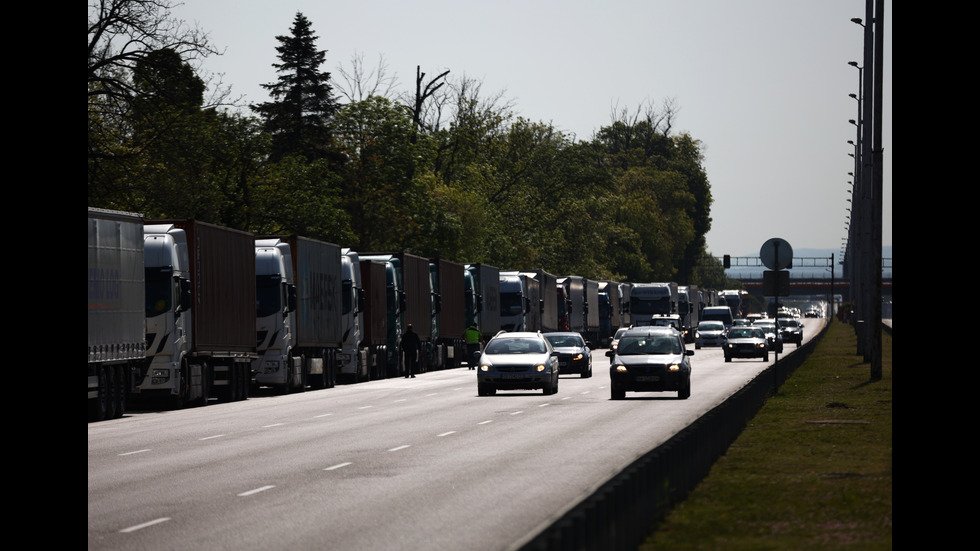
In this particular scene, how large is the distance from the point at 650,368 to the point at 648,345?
1355mm

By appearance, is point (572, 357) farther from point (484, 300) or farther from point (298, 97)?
point (298, 97)

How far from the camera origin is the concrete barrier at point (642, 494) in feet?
29.2

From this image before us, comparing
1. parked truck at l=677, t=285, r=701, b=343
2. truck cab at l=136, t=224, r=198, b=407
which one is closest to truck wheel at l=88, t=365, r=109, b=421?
truck cab at l=136, t=224, r=198, b=407

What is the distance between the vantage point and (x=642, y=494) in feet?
39.5

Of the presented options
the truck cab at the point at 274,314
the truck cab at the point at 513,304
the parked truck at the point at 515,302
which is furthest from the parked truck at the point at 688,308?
the truck cab at the point at 274,314

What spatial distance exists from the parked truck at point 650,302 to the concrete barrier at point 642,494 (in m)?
69.0

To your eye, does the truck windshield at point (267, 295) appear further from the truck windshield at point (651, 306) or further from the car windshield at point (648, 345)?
the truck windshield at point (651, 306)
